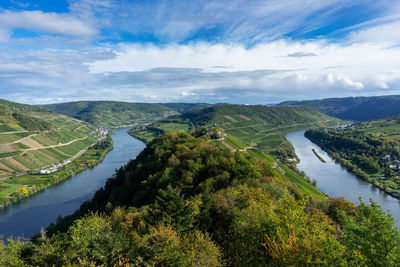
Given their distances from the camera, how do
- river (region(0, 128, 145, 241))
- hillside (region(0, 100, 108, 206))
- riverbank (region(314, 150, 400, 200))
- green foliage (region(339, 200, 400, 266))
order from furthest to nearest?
1. hillside (region(0, 100, 108, 206))
2. riverbank (region(314, 150, 400, 200))
3. river (region(0, 128, 145, 241))
4. green foliage (region(339, 200, 400, 266))

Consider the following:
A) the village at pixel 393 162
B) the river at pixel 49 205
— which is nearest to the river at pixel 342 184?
the village at pixel 393 162

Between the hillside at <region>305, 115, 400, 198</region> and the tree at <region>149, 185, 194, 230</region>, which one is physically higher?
the tree at <region>149, 185, 194, 230</region>

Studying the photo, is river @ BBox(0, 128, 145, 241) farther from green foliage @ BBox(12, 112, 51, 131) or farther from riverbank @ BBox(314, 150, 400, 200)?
riverbank @ BBox(314, 150, 400, 200)

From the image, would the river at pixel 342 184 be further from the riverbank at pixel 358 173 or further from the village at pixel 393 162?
the village at pixel 393 162

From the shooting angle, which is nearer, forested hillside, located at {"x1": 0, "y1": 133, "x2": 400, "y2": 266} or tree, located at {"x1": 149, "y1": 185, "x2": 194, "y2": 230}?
forested hillside, located at {"x1": 0, "y1": 133, "x2": 400, "y2": 266}

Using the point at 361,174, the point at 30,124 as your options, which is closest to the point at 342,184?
the point at 361,174

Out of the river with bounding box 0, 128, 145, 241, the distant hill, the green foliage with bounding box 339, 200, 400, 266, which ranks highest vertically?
the green foliage with bounding box 339, 200, 400, 266

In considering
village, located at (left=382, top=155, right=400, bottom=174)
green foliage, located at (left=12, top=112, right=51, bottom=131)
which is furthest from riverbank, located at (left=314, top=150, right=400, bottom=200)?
green foliage, located at (left=12, top=112, right=51, bottom=131)
